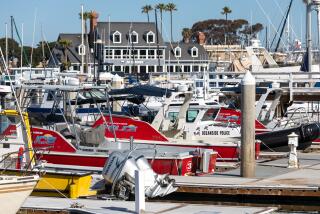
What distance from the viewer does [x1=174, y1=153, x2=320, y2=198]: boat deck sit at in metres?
17.5

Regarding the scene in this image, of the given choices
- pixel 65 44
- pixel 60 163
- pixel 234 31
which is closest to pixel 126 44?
pixel 65 44

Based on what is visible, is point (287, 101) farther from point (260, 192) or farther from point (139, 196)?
point (139, 196)

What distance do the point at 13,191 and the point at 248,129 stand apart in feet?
19.7

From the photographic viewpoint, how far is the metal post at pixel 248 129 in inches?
741

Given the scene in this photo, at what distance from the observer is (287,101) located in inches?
1209

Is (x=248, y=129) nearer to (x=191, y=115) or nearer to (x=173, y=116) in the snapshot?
(x=173, y=116)

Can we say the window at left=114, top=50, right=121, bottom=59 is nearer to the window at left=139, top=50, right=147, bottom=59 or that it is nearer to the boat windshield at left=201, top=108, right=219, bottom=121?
the window at left=139, top=50, right=147, bottom=59

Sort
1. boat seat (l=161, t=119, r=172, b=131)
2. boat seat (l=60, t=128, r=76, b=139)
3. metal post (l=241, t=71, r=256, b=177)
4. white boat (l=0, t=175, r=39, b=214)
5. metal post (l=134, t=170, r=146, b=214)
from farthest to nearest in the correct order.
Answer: boat seat (l=161, t=119, r=172, b=131) < boat seat (l=60, t=128, r=76, b=139) < metal post (l=241, t=71, r=256, b=177) < metal post (l=134, t=170, r=146, b=214) < white boat (l=0, t=175, r=39, b=214)

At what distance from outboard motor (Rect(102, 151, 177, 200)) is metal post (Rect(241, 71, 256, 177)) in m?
2.03

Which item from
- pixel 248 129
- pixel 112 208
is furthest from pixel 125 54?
pixel 112 208

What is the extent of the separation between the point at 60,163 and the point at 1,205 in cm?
670

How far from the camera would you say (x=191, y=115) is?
26719 mm

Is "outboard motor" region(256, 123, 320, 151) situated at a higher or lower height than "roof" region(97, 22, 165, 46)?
lower

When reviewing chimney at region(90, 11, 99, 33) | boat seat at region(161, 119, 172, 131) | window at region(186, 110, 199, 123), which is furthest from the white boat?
chimney at region(90, 11, 99, 33)
